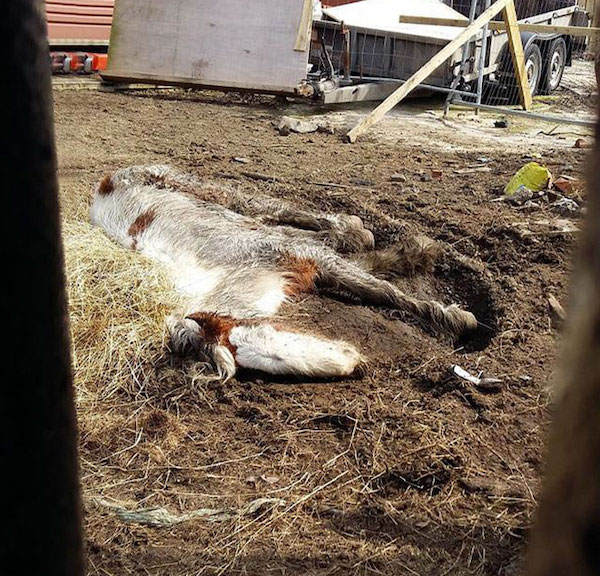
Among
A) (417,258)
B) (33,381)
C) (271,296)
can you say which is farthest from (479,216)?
(33,381)

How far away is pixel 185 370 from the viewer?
13.7ft

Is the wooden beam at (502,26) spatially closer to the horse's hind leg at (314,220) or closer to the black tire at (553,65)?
the black tire at (553,65)

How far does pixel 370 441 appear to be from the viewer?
3.50 meters

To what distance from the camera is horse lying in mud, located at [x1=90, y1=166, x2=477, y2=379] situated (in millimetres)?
4145

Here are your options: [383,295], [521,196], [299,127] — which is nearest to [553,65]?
[299,127]

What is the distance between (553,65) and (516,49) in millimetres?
3317

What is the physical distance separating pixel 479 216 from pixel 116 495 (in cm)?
Result: 418

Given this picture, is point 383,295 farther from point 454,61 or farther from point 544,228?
point 454,61

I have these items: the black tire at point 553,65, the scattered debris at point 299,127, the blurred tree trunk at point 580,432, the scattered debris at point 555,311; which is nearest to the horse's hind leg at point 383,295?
the scattered debris at point 555,311

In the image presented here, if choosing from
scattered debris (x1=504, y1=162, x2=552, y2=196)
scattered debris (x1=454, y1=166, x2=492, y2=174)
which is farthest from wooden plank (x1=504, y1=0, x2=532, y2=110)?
scattered debris (x1=504, y1=162, x2=552, y2=196)

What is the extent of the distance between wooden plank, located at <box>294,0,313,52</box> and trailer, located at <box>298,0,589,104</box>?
49 cm

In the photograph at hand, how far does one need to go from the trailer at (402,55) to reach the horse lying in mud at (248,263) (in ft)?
18.3

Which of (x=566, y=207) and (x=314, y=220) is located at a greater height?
(x=566, y=207)

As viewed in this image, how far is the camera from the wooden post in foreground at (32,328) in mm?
906
